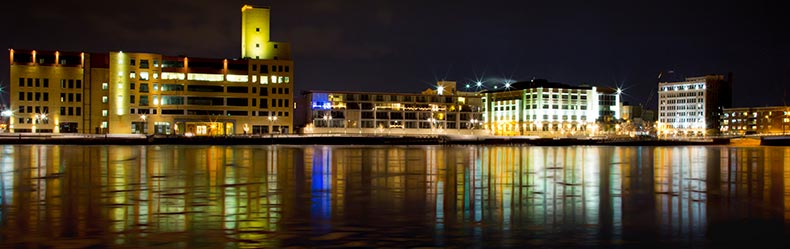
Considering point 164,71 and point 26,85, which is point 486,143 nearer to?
point 164,71

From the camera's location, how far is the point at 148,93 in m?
122

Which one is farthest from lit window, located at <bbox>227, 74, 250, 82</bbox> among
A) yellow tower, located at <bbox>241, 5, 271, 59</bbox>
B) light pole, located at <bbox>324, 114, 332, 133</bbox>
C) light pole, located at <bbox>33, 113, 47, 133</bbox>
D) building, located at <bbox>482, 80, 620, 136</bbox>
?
building, located at <bbox>482, 80, 620, 136</bbox>

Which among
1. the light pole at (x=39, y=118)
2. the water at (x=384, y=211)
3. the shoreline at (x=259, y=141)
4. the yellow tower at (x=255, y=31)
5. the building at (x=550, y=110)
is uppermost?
the yellow tower at (x=255, y=31)

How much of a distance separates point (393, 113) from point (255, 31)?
36.6 metres

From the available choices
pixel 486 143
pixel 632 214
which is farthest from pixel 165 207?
pixel 486 143

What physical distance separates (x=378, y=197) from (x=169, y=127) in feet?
361

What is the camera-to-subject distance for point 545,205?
18.1 meters

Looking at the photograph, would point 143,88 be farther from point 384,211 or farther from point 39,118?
point 384,211

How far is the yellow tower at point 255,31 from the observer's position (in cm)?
13450

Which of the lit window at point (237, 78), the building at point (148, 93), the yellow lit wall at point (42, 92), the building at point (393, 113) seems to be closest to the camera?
the yellow lit wall at point (42, 92)

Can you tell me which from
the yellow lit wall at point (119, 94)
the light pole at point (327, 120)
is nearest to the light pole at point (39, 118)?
the yellow lit wall at point (119, 94)

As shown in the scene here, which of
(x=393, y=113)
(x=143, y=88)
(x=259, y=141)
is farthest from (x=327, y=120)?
(x=259, y=141)

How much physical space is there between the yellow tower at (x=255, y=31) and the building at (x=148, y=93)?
5.32ft

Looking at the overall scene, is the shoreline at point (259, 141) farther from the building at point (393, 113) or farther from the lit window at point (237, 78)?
the building at point (393, 113)
